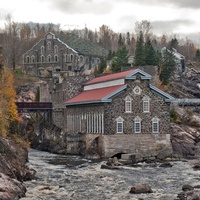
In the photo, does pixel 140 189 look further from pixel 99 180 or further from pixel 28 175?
pixel 28 175

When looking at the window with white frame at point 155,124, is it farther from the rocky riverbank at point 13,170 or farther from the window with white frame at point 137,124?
the rocky riverbank at point 13,170

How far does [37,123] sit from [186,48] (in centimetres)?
8359

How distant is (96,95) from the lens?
2375 inches

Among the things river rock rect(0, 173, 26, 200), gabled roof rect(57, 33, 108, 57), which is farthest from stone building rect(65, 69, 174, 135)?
gabled roof rect(57, 33, 108, 57)

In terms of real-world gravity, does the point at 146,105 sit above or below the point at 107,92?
below

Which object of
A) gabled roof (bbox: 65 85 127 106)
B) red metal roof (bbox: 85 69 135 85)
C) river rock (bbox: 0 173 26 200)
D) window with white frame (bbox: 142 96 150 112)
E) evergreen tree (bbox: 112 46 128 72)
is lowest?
river rock (bbox: 0 173 26 200)

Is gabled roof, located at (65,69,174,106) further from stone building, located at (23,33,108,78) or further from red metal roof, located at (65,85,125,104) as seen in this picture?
stone building, located at (23,33,108,78)

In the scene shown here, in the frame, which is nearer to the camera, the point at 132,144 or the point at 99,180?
the point at 99,180

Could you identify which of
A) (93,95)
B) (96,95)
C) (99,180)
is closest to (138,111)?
(96,95)

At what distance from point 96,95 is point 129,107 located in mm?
4418

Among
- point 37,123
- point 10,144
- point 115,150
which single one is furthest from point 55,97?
point 10,144

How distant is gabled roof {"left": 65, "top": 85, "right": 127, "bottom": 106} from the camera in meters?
57.1

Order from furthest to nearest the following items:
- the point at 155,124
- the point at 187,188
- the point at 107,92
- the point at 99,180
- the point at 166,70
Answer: the point at 166,70 → the point at 155,124 → the point at 107,92 → the point at 99,180 → the point at 187,188

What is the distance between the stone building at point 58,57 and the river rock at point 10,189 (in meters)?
62.6
